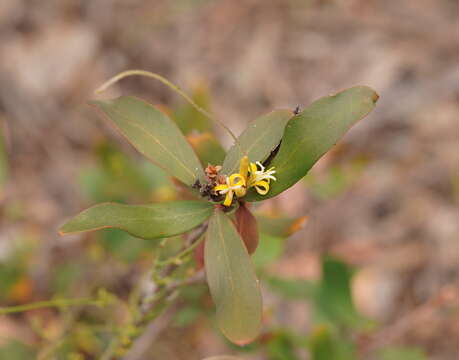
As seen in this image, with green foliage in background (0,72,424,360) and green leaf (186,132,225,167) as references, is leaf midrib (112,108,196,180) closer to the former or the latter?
green foliage in background (0,72,424,360)

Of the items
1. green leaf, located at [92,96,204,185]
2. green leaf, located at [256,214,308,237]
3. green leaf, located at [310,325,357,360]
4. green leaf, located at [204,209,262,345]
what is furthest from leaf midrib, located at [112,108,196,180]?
green leaf, located at [310,325,357,360]

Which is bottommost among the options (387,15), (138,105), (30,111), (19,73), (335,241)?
(138,105)

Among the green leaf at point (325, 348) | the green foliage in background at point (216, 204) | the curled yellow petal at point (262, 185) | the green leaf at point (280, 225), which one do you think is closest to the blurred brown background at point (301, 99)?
the green leaf at point (325, 348)

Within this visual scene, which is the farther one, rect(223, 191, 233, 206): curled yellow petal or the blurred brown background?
the blurred brown background

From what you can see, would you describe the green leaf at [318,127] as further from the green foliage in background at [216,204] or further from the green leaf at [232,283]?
the green leaf at [232,283]

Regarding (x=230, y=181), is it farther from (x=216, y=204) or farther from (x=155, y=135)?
(x=155, y=135)

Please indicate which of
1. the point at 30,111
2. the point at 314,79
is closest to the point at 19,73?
the point at 30,111

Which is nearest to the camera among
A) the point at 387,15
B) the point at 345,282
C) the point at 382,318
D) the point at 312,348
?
the point at 312,348

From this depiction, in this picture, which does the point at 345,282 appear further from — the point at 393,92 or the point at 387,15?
the point at 387,15
